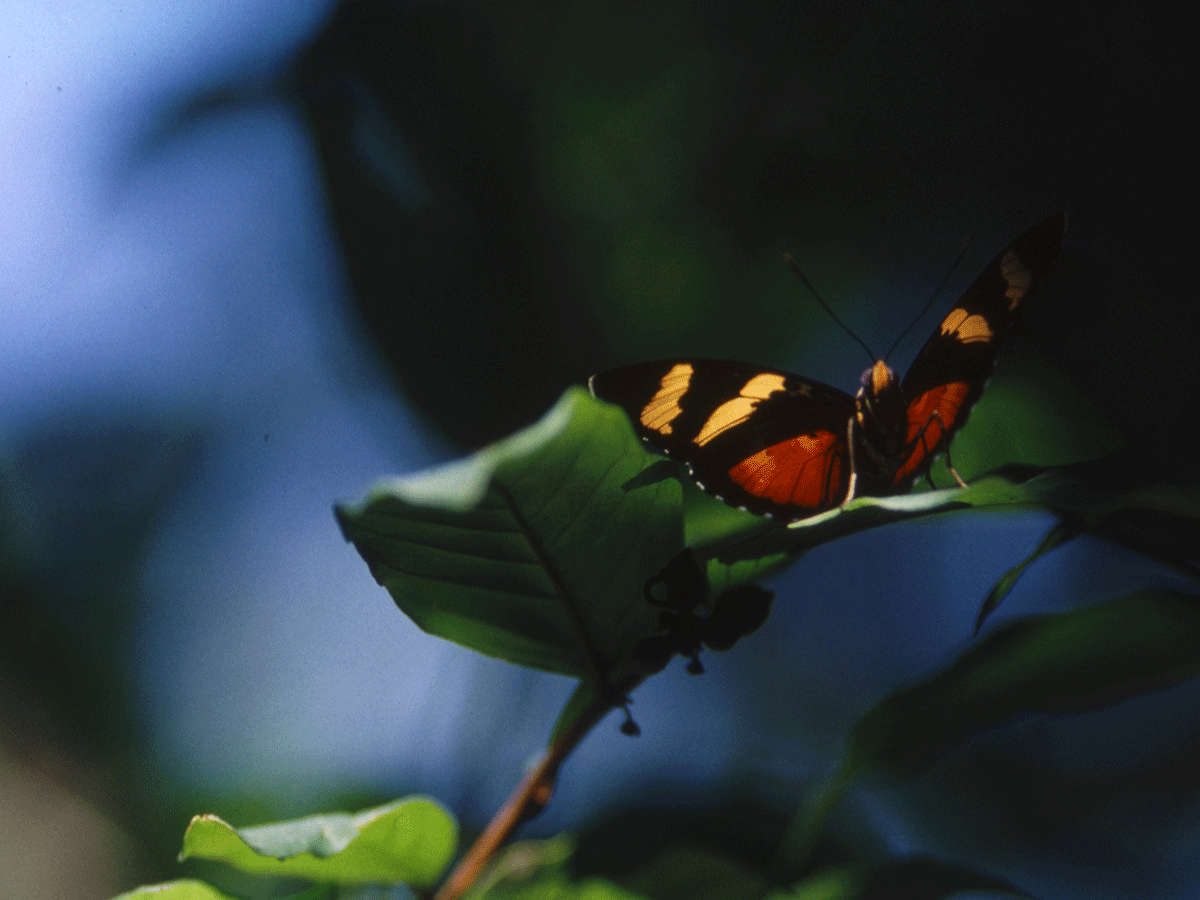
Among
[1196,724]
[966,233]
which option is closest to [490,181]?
[966,233]

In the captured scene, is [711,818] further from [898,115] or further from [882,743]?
[898,115]

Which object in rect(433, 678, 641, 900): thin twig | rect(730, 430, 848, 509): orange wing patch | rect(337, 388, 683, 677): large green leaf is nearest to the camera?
rect(337, 388, 683, 677): large green leaf

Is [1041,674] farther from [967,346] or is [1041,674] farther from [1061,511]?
[967,346]

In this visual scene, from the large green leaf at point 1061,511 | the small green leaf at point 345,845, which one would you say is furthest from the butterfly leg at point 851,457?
the small green leaf at point 345,845

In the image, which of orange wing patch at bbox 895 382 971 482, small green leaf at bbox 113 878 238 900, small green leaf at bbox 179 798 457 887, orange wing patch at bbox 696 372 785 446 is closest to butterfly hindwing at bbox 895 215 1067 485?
orange wing patch at bbox 895 382 971 482

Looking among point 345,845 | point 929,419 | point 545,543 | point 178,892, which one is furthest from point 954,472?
point 178,892

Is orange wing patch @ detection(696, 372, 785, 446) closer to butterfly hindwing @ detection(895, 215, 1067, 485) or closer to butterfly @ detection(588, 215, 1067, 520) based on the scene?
butterfly @ detection(588, 215, 1067, 520)
